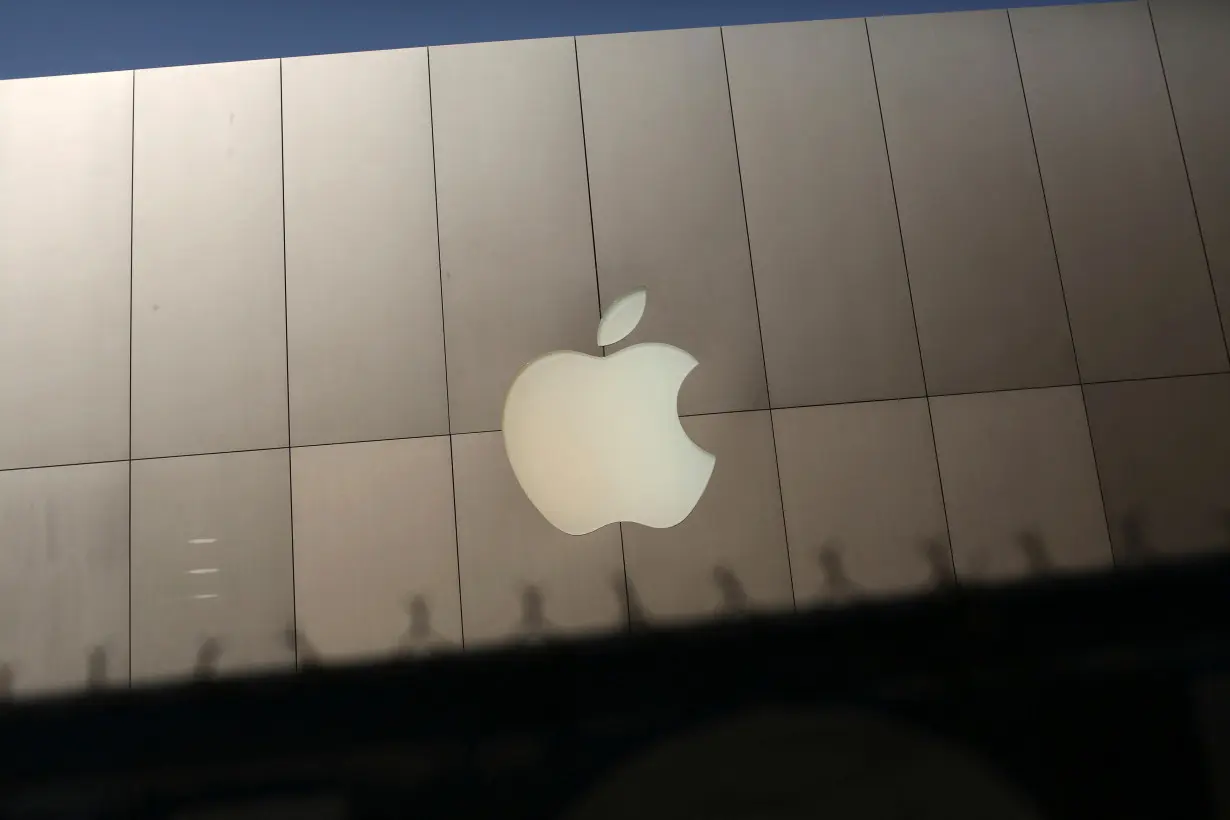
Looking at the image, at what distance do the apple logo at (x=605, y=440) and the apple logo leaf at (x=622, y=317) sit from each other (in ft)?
0.13

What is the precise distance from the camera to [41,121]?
10.5ft

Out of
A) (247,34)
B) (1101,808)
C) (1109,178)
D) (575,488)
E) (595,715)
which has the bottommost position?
(1101,808)

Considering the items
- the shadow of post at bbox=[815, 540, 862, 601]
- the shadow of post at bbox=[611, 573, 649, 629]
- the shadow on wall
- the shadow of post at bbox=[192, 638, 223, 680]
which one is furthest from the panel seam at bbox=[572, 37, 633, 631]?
the shadow of post at bbox=[192, 638, 223, 680]

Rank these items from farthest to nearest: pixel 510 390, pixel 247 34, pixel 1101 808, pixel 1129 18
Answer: pixel 1129 18 → pixel 247 34 → pixel 510 390 → pixel 1101 808

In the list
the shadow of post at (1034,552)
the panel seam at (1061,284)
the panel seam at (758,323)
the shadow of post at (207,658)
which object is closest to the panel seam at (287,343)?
the shadow of post at (207,658)

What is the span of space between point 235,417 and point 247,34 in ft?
4.67

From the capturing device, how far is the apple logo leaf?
2973 mm

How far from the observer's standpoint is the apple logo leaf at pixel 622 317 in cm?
297

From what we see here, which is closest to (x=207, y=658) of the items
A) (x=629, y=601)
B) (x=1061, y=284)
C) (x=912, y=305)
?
(x=629, y=601)

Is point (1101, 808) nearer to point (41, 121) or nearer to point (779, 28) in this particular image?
point (779, 28)

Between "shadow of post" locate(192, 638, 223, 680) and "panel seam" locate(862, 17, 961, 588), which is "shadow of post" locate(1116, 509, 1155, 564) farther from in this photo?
"shadow of post" locate(192, 638, 223, 680)

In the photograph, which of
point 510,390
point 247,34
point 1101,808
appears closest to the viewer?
point 1101,808

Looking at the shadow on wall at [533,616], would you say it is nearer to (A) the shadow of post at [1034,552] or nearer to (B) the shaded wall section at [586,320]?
(B) the shaded wall section at [586,320]

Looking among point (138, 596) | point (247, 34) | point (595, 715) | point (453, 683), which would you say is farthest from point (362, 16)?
point (595, 715)
